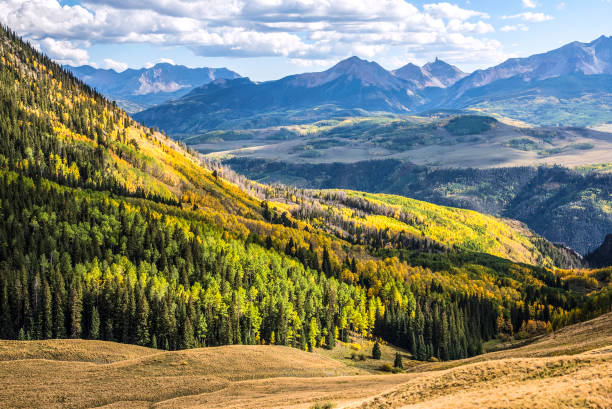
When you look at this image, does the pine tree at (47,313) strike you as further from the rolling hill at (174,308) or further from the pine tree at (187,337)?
the pine tree at (187,337)

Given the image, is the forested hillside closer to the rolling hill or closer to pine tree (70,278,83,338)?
pine tree (70,278,83,338)

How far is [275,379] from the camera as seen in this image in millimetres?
92750

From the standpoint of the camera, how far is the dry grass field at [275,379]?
53.7 metres

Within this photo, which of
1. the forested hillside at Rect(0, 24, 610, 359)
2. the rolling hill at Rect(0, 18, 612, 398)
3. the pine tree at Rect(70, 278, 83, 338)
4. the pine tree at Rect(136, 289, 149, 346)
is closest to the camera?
the rolling hill at Rect(0, 18, 612, 398)

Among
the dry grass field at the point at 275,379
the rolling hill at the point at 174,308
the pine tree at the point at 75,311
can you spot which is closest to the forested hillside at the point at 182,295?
the pine tree at the point at 75,311

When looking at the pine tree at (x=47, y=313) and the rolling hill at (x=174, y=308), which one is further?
the pine tree at (x=47, y=313)

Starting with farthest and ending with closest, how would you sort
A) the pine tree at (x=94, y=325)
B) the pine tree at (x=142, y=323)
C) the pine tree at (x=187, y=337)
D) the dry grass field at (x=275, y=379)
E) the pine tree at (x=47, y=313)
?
the pine tree at (x=187, y=337) < the pine tree at (x=142, y=323) < the pine tree at (x=94, y=325) < the pine tree at (x=47, y=313) < the dry grass field at (x=275, y=379)

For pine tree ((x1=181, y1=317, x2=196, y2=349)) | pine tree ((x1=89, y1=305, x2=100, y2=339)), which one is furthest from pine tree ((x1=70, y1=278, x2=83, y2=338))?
pine tree ((x1=181, y1=317, x2=196, y2=349))

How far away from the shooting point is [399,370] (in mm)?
123188

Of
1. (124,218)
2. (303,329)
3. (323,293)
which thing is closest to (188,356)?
(303,329)

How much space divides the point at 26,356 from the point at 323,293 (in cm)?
9406

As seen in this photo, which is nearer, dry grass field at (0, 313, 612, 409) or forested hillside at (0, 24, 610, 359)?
dry grass field at (0, 313, 612, 409)

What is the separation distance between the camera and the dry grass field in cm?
5372

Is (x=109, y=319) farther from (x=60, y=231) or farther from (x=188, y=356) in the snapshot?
(x=60, y=231)
